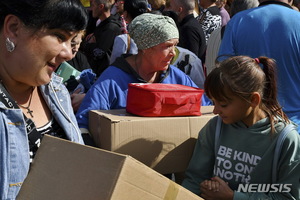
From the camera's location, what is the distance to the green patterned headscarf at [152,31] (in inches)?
128

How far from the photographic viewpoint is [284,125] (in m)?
2.31

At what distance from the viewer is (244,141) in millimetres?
2363

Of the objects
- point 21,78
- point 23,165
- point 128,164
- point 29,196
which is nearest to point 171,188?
point 128,164

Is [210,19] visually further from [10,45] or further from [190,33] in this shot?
[10,45]

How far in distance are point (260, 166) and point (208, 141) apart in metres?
0.35

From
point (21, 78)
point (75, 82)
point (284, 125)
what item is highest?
point (21, 78)

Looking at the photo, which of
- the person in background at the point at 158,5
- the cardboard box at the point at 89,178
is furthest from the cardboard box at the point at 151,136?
the person in background at the point at 158,5

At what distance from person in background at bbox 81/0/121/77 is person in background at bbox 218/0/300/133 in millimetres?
2674

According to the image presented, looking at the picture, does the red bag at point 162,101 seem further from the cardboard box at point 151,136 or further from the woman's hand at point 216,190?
the woman's hand at point 216,190

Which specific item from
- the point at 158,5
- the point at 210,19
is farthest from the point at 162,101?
the point at 158,5

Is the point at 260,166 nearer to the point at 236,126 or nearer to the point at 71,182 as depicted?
the point at 236,126

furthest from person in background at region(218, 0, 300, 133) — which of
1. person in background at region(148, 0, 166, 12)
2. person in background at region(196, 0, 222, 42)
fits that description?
person in background at region(148, 0, 166, 12)

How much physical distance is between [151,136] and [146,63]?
85cm

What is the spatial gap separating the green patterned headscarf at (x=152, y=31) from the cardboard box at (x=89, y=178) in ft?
6.02
